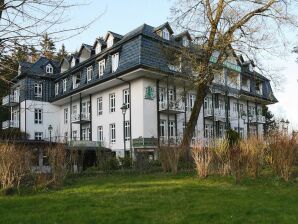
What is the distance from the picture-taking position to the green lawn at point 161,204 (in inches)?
291

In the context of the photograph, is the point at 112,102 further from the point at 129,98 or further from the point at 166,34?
the point at 166,34

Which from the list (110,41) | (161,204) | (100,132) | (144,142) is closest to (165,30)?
(110,41)

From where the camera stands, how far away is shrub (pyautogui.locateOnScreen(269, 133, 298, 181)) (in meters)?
12.9

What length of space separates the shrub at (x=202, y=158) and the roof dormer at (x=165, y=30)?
19501 mm

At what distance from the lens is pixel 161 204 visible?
9.00 metres

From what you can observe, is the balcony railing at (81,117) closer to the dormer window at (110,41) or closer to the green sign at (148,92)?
the dormer window at (110,41)

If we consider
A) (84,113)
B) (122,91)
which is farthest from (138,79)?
(84,113)

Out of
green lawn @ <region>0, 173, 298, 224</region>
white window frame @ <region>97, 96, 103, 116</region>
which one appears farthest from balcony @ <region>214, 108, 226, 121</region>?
green lawn @ <region>0, 173, 298, 224</region>

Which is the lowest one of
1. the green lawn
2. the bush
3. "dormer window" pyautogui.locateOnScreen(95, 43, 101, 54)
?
the green lawn

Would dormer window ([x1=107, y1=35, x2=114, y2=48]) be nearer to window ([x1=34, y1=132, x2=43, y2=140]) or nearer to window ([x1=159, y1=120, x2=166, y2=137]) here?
window ([x1=159, y1=120, x2=166, y2=137])

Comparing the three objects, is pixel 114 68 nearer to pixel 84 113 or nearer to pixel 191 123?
pixel 84 113

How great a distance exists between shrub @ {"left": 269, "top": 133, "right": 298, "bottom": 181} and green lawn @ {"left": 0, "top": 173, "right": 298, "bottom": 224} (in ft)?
2.35

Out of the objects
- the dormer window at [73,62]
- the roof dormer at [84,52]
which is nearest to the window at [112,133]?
the roof dormer at [84,52]

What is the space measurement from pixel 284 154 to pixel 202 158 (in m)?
2.92
